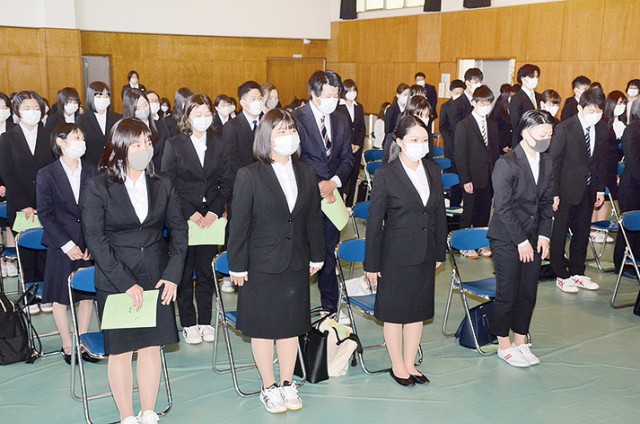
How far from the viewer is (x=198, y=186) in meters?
5.02

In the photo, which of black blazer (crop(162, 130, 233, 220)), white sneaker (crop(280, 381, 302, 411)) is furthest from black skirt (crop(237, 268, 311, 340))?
black blazer (crop(162, 130, 233, 220))

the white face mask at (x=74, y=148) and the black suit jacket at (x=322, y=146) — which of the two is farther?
the black suit jacket at (x=322, y=146)

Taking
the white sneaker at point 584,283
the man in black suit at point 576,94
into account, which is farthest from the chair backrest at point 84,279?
the man in black suit at point 576,94

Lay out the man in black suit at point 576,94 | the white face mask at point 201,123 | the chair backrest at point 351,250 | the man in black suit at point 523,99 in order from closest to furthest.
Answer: the chair backrest at point 351,250 → the white face mask at point 201,123 → the man in black suit at point 523,99 → the man in black suit at point 576,94

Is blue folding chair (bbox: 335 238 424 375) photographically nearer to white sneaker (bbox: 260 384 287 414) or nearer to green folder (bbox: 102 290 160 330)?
white sneaker (bbox: 260 384 287 414)

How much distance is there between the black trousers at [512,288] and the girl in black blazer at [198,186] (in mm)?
2116

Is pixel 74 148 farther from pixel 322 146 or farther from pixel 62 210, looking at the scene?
pixel 322 146

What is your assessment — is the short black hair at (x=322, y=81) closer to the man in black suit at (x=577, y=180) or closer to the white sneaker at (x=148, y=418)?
the man in black suit at (x=577, y=180)

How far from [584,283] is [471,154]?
1714mm

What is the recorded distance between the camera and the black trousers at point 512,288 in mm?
4609

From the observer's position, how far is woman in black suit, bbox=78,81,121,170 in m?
6.39

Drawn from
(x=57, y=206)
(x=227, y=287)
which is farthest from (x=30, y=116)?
(x=227, y=287)

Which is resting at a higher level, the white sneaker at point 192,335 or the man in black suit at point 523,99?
the man in black suit at point 523,99

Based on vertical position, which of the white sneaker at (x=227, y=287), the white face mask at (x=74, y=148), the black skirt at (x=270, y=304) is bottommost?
the white sneaker at (x=227, y=287)
